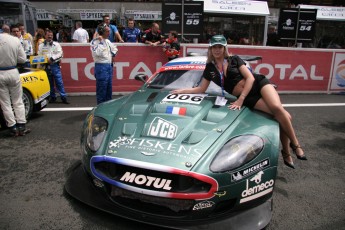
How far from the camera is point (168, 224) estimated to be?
229 centimetres

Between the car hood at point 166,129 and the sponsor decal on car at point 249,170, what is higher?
the car hood at point 166,129

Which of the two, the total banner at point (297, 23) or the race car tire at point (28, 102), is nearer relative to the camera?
the race car tire at point (28, 102)

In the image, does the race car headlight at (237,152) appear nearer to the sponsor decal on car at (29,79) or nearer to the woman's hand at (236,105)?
the woman's hand at (236,105)

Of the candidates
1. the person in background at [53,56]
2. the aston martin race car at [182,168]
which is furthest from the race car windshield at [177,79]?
the person in background at [53,56]

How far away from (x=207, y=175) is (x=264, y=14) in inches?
562

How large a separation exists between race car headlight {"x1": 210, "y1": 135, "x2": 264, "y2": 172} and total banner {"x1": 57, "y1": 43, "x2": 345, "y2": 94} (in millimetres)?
5704

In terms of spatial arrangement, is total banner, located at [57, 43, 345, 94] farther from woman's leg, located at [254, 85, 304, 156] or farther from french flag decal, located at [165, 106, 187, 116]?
french flag decal, located at [165, 106, 187, 116]

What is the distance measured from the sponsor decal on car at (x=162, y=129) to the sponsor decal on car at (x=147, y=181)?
42cm

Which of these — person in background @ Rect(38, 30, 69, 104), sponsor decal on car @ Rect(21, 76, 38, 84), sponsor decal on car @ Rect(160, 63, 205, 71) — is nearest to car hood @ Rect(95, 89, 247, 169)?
sponsor decal on car @ Rect(160, 63, 205, 71)

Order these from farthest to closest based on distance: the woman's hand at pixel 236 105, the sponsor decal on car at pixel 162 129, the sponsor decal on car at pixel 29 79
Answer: the sponsor decal on car at pixel 29 79
the woman's hand at pixel 236 105
the sponsor decal on car at pixel 162 129

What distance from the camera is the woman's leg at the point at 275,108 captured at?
3.17 m

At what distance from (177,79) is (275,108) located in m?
1.35

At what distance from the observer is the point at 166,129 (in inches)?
106

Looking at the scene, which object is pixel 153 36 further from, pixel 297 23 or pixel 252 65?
pixel 297 23
